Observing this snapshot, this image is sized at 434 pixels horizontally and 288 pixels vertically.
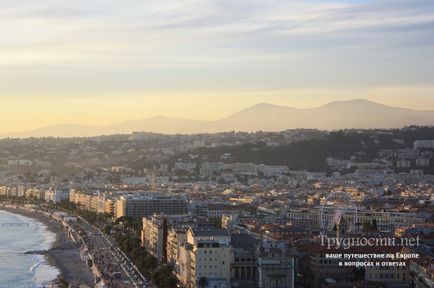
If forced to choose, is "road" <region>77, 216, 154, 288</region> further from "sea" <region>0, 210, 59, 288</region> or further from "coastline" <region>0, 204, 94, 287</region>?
"sea" <region>0, 210, 59, 288</region>

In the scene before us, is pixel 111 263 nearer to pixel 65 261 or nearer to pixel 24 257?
pixel 65 261

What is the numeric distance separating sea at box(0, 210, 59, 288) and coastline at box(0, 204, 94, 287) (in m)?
0.36

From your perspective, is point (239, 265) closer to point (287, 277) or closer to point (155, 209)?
point (287, 277)

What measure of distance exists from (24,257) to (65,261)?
2.96m

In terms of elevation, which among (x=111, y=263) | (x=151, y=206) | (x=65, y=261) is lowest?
(x=65, y=261)

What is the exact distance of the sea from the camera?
42.5m

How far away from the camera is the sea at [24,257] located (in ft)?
139

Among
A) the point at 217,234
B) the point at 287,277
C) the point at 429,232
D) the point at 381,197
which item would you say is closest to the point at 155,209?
the point at 381,197

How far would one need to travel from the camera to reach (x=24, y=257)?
5138 centimetres

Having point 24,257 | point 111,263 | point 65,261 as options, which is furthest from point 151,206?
point 111,263

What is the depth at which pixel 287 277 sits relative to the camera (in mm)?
33531

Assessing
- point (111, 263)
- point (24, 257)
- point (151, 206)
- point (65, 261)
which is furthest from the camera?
point (151, 206)

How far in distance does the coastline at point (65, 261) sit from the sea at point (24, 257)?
0.36 metres

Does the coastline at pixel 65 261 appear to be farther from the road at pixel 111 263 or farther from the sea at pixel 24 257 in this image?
the road at pixel 111 263
